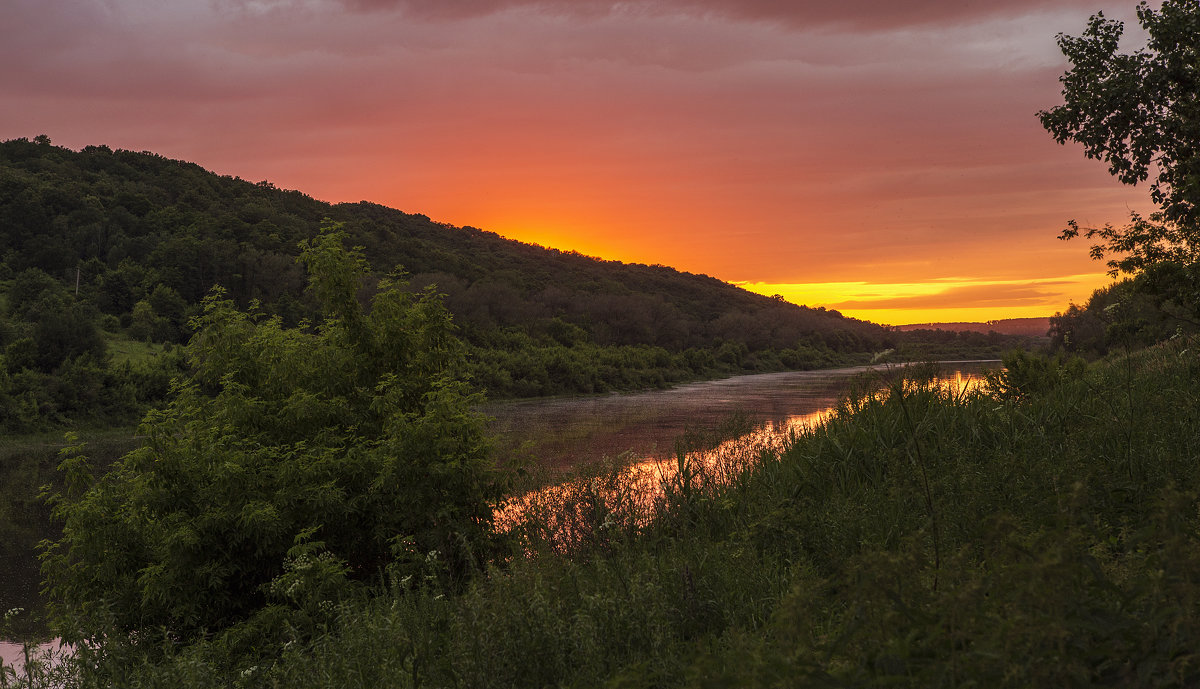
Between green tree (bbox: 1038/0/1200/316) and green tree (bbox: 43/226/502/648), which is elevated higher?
green tree (bbox: 1038/0/1200/316)

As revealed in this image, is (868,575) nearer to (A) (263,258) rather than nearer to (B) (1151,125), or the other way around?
(B) (1151,125)

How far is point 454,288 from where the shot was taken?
67.4 m

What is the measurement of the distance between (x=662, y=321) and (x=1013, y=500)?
78.1 meters

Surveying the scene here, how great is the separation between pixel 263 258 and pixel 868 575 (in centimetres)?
6341

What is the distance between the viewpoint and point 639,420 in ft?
101

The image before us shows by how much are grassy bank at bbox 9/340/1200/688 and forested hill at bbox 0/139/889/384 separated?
34.4 m

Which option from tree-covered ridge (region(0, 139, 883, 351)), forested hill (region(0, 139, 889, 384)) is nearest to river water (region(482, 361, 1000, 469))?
forested hill (region(0, 139, 889, 384))

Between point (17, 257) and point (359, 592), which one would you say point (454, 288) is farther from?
point (359, 592)

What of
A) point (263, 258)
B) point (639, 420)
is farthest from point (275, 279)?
point (639, 420)

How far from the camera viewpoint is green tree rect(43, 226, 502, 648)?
32.6 feet

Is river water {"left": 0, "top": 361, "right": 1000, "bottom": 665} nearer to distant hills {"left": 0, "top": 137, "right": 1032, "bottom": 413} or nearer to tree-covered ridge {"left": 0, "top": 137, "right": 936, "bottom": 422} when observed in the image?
tree-covered ridge {"left": 0, "top": 137, "right": 936, "bottom": 422}

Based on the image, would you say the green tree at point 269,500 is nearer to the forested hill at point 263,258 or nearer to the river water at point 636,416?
the river water at point 636,416

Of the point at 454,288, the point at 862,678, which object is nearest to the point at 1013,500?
the point at 862,678

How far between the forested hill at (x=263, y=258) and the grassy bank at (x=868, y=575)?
113 feet
